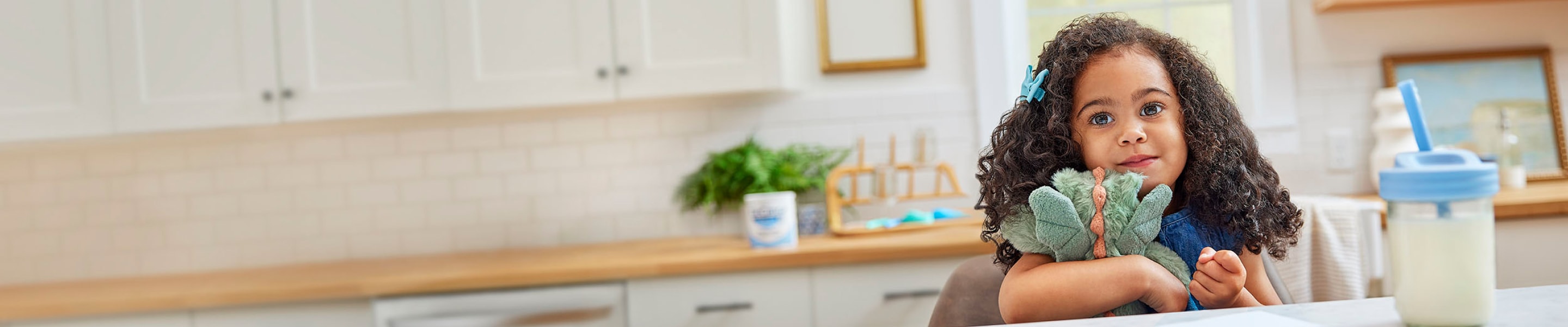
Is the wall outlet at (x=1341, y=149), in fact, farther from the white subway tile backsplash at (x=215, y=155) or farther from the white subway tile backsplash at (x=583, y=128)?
the white subway tile backsplash at (x=215, y=155)

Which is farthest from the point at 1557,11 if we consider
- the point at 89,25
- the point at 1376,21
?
the point at 89,25

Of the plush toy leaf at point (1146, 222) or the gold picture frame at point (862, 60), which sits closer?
the plush toy leaf at point (1146, 222)

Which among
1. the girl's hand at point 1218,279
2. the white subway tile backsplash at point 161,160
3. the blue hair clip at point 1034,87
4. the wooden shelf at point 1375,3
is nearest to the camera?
the girl's hand at point 1218,279

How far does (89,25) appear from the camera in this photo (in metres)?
2.29

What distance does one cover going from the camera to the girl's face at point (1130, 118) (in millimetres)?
987

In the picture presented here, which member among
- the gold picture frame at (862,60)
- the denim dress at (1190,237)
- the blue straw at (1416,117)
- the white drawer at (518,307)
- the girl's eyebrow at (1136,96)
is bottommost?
the white drawer at (518,307)

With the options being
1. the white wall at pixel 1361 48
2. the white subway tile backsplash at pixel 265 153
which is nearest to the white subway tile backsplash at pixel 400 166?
the white subway tile backsplash at pixel 265 153

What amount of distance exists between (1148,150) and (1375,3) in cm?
181

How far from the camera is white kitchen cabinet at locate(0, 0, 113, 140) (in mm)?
2285

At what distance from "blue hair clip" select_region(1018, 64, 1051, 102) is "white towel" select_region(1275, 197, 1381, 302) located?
31.9 inches

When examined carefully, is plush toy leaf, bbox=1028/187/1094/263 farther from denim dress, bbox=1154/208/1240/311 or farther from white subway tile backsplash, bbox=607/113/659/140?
white subway tile backsplash, bbox=607/113/659/140

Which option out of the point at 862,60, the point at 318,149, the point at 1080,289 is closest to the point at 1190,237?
the point at 1080,289

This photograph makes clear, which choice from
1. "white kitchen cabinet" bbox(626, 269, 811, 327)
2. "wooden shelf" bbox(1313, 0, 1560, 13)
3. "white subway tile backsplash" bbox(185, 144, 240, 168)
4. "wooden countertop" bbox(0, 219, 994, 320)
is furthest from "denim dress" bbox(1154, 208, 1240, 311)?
"white subway tile backsplash" bbox(185, 144, 240, 168)

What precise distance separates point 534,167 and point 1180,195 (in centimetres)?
195
